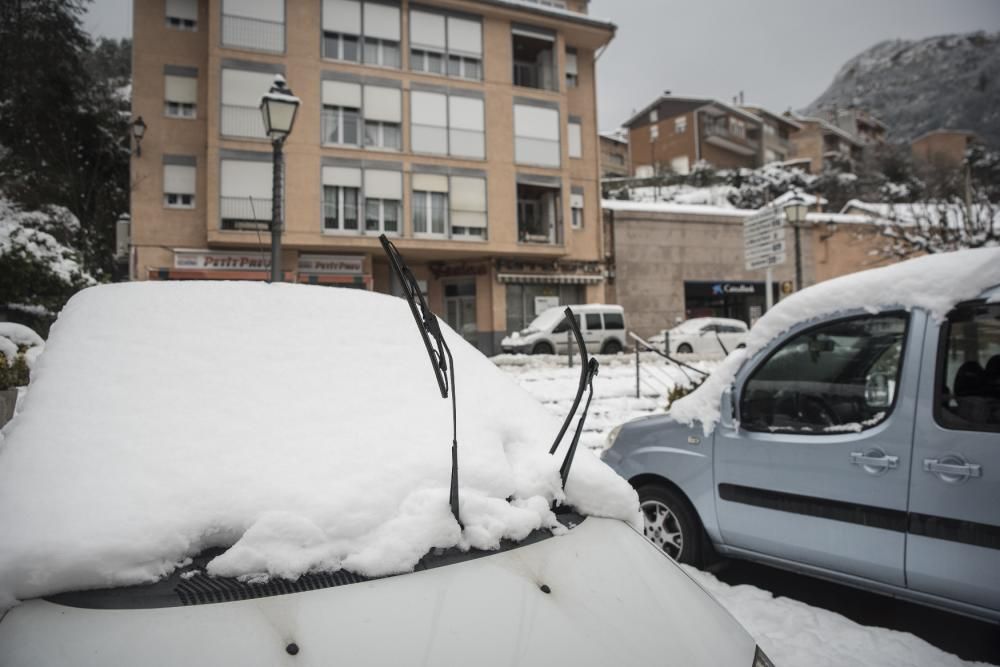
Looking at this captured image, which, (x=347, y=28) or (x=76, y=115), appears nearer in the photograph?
(x=347, y=28)

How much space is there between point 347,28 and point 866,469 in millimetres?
23396

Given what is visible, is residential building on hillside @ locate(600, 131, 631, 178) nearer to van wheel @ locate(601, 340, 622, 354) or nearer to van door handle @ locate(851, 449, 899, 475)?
van wheel @ locate(601, 340, 622, 354)

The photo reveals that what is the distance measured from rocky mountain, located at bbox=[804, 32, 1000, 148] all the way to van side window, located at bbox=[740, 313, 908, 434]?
10682 centimetres

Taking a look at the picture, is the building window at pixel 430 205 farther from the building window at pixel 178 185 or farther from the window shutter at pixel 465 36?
the building window at pixel 178 185

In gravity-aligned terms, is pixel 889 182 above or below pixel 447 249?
above

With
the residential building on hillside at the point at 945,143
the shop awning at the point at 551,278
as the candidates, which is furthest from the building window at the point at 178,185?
the residential building on hillside at the point at 945,143

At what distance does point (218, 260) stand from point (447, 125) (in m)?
9.72

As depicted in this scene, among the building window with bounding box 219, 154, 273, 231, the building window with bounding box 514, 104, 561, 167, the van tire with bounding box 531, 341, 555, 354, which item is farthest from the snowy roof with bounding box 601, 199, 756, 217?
the building window with bounding box 219, 154, 273, 231

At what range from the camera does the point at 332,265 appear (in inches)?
853

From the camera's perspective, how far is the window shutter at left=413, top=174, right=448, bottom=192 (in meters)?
21.9

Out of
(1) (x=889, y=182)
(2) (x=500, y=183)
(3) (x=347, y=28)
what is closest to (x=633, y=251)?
(2) (x=500, y=183)

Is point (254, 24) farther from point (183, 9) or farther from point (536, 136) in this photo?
point (536, 136)

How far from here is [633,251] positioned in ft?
88.2

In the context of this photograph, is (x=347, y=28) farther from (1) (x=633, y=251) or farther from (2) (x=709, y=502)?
(2) (x=709, y=502)
